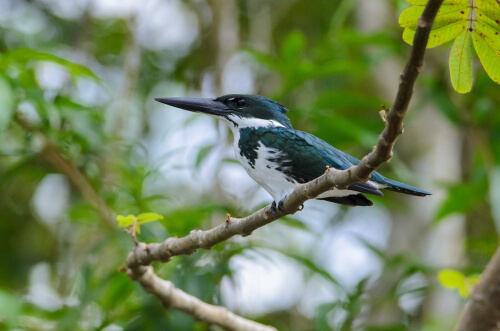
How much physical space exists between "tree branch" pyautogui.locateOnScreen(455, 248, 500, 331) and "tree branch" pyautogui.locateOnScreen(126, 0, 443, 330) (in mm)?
830

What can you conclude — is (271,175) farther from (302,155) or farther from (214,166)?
(214,166)

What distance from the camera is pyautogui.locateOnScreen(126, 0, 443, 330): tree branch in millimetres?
1277

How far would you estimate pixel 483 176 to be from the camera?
4047mm

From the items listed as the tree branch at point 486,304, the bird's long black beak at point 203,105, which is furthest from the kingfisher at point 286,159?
the tree branch at point 486,304

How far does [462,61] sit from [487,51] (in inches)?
2.6

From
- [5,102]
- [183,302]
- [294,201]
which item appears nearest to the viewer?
[294,201]

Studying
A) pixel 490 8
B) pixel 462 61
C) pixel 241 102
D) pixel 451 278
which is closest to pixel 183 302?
pixel 241 102

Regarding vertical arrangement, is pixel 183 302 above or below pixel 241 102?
below

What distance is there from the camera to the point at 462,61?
1.56 meters

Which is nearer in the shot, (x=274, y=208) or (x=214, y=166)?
(x=274, y=208)

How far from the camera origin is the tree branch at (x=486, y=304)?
7.29ft

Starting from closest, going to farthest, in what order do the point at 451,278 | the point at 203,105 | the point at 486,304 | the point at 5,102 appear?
the point at 486,304 → the point at 451,278 → the point at 203,105 → the point at 5,102

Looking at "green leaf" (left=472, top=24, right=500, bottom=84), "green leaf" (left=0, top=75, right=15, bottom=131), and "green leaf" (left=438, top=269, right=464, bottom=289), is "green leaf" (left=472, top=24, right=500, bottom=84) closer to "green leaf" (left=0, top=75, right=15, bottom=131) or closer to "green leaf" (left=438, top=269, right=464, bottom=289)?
"green leaf" (left=438, top=269, right=464, bottom=289)

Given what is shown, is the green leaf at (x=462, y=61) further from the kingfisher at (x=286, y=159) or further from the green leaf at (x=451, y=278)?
the green leaf at (x=451, y=278)
